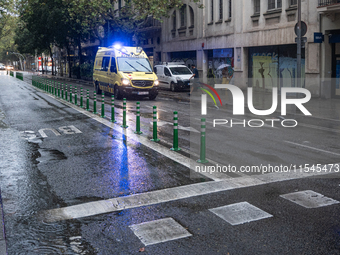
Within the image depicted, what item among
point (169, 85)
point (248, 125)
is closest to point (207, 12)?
point (169, 85)

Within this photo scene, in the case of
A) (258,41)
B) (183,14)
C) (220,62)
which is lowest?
(220,62)

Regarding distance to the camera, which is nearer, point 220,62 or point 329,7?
point 329,7

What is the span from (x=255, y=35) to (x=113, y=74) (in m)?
9.78

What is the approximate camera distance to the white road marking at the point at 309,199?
621 centimetres

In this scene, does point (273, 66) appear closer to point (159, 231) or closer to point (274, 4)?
point (274, 4)

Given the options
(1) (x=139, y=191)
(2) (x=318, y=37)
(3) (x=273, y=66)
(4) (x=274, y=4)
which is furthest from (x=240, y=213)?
(4) (x=274, y=4)

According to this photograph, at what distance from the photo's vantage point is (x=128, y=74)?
894 inches

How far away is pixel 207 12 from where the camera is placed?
33.3 m

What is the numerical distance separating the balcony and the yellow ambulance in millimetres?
9138

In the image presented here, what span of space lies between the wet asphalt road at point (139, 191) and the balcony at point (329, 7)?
9510 millimetres

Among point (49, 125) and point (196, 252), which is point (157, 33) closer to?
point (49, 125)

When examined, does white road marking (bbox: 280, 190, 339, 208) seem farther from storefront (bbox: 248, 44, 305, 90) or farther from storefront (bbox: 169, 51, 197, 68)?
storefront (bbox: 169, 51, 197, 68)

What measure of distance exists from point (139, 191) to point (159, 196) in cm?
45

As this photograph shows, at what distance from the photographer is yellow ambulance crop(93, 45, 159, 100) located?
74.0 feet
